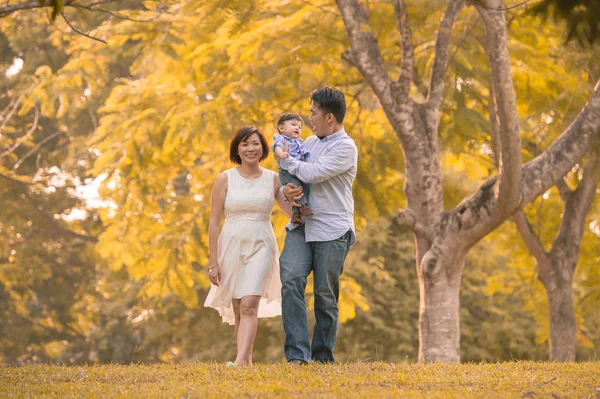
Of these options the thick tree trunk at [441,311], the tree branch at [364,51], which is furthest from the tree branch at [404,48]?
the thick tree trunk at [441,311]

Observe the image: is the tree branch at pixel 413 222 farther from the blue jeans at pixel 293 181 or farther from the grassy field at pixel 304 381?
the blue jeans at pixel 293 181

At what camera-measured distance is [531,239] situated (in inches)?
577

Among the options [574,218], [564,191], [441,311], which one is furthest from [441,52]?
[574,218]

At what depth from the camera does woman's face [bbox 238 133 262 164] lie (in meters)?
7.54

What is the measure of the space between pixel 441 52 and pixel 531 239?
4813 millimetres

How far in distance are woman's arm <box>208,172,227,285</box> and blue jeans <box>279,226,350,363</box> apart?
0.75 metres

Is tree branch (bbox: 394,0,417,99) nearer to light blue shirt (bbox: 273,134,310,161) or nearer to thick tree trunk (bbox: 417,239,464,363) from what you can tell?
thick tree trunk (bbox: 417,239,464,363)

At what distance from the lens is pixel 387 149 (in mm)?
13430

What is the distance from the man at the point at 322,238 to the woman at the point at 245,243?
52 centimetres

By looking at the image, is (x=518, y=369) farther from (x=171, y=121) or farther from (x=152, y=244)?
(x=152, y=244)

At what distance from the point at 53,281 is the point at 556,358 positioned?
17921 mm

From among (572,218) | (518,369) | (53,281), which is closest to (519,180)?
(518,369)

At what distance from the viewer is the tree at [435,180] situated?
1046 centimetres

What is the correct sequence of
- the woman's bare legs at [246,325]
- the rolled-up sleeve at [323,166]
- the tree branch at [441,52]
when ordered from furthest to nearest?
the tree branch at [441,52], the woman's bare legs at [246,325], the rolled-up sleeve at [323,166]
